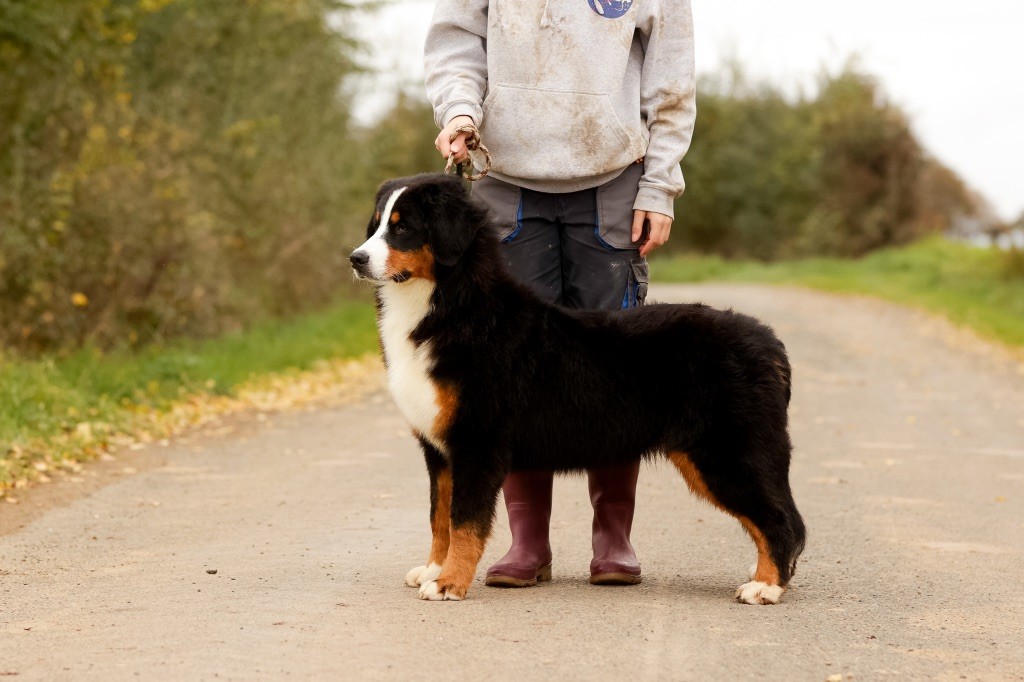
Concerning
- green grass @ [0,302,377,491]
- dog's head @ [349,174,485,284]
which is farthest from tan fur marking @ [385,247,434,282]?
green grass @ [0,302,377,491]

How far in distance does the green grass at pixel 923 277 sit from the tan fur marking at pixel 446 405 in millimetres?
13065

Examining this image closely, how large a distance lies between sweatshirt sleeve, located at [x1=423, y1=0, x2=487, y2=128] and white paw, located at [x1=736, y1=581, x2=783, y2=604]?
2.11 m

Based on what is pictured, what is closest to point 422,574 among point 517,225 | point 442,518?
point 442,518

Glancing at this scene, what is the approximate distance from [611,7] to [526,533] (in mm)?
2138

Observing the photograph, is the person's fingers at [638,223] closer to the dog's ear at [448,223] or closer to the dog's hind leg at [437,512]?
the dog's ear at [448,223]

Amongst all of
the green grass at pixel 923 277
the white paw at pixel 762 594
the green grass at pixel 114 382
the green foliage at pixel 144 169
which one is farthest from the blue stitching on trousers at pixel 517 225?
the green grass at pixel 923 277

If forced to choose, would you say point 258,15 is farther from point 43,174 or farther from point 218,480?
point 218,480

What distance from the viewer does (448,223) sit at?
472 cm

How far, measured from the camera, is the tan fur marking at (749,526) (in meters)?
4.90

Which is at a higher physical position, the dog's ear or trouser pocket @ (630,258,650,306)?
the dog's ear

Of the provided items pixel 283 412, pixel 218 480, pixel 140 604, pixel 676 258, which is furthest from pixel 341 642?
pixel 676 258

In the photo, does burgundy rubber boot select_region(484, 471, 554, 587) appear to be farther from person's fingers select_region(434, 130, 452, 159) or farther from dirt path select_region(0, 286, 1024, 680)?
person's fingers select_region(434, 130, 452, 159)

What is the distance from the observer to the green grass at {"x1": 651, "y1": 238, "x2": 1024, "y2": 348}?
65.0 feet

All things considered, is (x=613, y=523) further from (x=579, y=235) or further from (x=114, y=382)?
(x=114, y=382)
